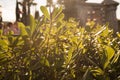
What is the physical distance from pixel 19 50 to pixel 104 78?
1.47ft

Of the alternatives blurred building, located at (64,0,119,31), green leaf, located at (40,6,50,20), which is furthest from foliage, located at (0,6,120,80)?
blurred building, located at (64,0,119,31)

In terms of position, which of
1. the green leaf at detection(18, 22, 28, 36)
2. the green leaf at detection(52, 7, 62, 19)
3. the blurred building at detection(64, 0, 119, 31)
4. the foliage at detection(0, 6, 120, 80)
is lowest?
the blurred building at detection(64, 0, 119, 31)

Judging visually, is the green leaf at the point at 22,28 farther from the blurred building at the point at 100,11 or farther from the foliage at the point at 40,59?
the blurred building at the point at 100,11

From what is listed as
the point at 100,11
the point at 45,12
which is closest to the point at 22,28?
the point at 45,12

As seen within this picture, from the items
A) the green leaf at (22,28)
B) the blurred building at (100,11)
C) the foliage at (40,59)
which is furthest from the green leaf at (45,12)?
the blurred building at (100,11)

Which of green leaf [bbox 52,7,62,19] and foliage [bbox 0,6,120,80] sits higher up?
green leaf [bbox 52,7,62,19]

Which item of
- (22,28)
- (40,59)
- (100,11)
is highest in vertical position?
(22,28)

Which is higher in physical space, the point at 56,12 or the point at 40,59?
the point at 56,12

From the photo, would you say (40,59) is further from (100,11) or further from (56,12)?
(100,11)

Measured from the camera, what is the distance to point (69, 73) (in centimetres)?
128

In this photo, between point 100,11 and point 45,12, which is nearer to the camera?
point 45,12

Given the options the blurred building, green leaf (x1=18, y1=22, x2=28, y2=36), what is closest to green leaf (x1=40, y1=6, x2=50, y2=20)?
green leaf (x1=18, y1=22, x2=28, y2=36)

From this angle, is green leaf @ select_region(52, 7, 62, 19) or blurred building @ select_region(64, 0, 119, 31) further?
blurred building @ select_region(64, 0, 119, 31)

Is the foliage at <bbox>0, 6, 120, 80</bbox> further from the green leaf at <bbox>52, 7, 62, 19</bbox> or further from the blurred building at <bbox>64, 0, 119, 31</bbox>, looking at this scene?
the blurred building at <bbox>64, 0, 119, 31</bbox>
